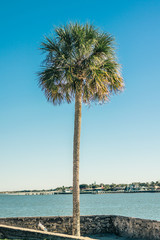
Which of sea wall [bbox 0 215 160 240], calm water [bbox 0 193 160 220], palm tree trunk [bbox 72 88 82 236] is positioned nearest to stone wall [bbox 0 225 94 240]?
palm tree trunk [bbox 72 88 82 236]

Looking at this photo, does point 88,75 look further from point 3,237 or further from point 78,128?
point 3,237

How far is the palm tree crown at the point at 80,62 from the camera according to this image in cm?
1195

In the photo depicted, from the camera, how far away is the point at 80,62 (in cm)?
1220

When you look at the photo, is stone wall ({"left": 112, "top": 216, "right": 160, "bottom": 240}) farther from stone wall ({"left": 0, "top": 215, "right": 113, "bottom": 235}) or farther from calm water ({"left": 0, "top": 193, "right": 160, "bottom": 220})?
calm water ({"left": 0, "top": 193, "right": 160, "bottom": 220})

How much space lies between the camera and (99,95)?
12750 millimetres

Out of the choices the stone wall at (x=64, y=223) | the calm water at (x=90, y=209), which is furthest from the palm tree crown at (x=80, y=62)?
the calm water at (x=90, y=209)

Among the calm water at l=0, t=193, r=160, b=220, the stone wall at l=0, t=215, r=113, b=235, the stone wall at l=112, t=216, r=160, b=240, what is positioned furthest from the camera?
the calm water at l=0, t=193, r=160, b=220

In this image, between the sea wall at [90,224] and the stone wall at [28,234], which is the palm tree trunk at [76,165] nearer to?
the sea wall at [90,224]

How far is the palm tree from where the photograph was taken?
39.1ft

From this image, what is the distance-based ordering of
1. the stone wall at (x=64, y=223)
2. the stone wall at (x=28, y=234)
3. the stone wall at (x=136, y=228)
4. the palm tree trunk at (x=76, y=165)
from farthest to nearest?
the stone wall at (x=64, y=223)
the palm tree trunk at (x=76, y=165)
the stone wall at (x=136, y=228)
the stone wall at (x=28, y=234)

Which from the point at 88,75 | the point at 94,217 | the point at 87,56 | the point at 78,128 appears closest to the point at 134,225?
the point at 94,217

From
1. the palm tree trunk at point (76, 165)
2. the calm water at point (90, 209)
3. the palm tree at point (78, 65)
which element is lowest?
the calm water at point (90, 209)

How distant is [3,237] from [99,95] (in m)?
6.79

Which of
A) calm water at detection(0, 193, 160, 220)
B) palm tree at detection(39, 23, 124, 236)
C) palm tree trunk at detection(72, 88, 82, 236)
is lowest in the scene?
calm water at detection(0, 193, 160, 220)
